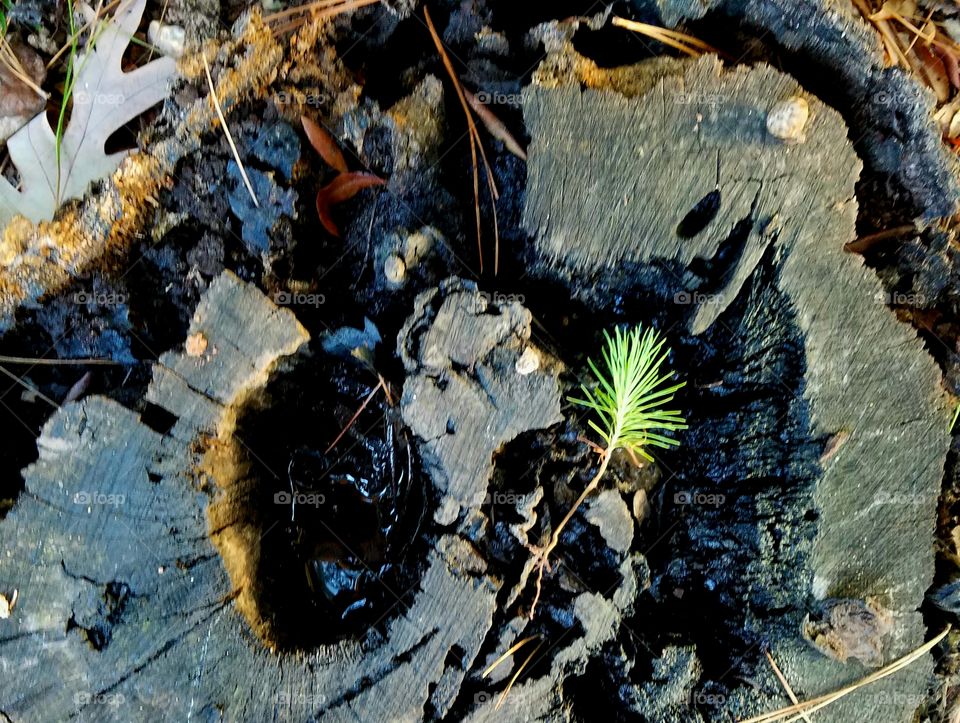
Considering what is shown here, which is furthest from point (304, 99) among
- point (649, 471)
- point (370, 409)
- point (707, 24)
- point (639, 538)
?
point (639, 538)

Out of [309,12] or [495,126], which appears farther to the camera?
[309,12]

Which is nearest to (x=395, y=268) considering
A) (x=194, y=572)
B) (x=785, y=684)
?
(x=194, y=572)

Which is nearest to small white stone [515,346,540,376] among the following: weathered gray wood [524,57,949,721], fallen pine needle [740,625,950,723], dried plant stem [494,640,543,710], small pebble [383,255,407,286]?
weathered gray wood [524,57,949,721]

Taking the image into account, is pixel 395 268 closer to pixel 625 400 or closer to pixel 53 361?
pixel 625 400

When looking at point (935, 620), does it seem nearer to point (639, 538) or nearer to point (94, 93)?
point (639, 538)

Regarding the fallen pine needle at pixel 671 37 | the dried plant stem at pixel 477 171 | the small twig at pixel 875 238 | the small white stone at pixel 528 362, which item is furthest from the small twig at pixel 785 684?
the fallen pine needle at pixel 671 37

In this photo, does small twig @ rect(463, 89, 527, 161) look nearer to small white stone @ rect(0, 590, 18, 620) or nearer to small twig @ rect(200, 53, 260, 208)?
small twig @ rect(200, 53, 260, 208)

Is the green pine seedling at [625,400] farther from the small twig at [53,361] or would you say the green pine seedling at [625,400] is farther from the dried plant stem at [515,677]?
the small twig at [53,361]
